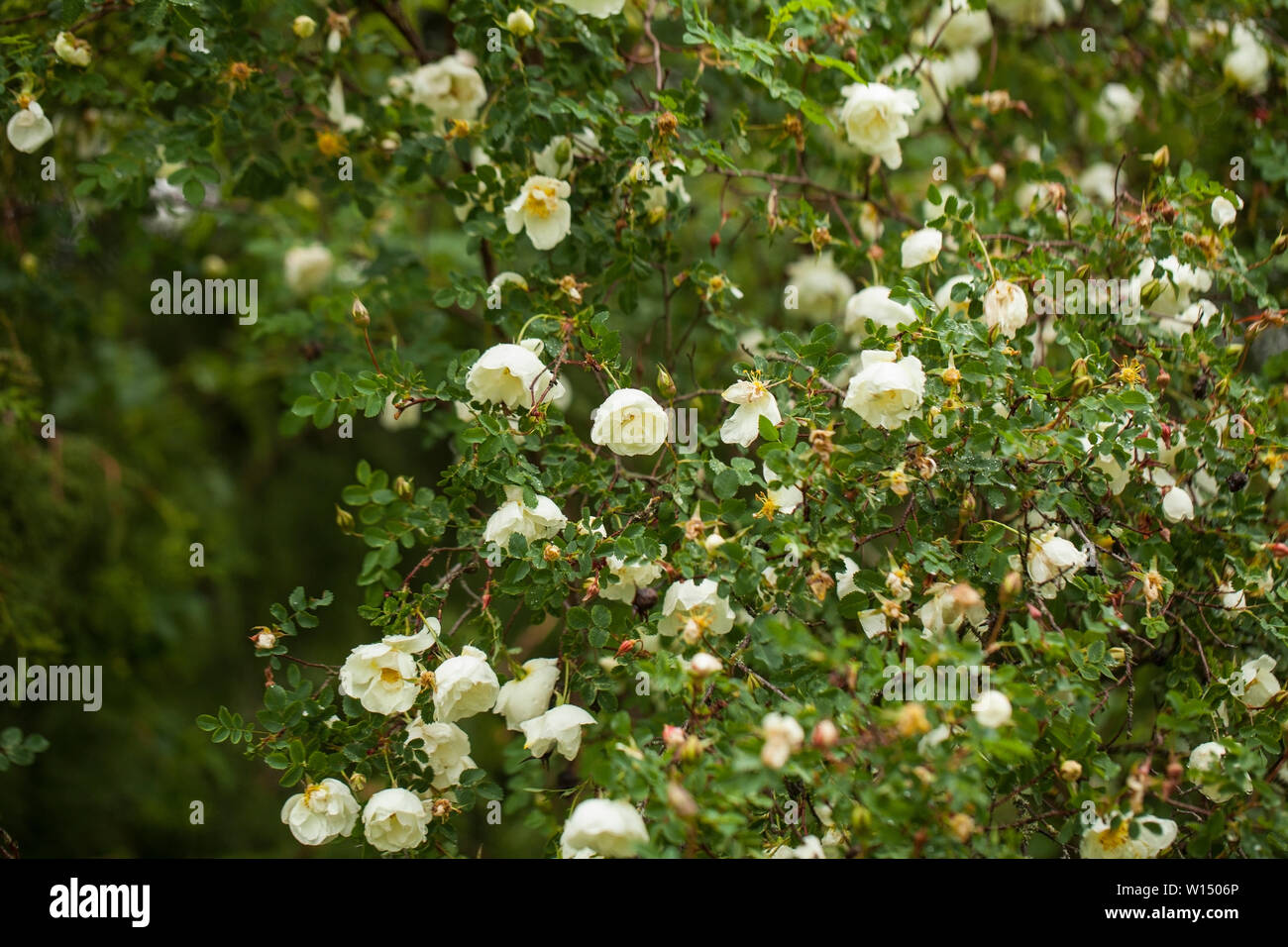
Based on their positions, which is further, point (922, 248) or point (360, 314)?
point (922, 248)

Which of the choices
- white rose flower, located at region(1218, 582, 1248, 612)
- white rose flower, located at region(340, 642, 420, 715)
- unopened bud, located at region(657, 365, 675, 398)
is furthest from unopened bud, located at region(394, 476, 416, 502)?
white rose flower, located at region(1218, 582, 1248, 612)

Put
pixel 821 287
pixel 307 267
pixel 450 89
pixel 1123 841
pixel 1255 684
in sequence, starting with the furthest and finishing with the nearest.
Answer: pixel 307 267 → pixel 821 287 → pixel 450 89 → pixel 1255 684 → pixel 1123 841

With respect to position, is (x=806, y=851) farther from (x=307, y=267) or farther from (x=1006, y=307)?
(x=307, y=267)

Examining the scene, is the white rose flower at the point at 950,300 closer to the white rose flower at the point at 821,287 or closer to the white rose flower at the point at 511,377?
the white rose flower at the point at 821,287

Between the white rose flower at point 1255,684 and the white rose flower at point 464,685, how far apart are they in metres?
1.15

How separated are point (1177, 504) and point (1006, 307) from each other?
45 centimetres

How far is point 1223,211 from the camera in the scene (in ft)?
5.68

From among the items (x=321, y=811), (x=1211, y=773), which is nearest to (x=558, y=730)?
(x=321, y=811)

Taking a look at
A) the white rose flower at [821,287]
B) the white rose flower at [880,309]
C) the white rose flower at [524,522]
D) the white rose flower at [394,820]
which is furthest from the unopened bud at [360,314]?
the white rose flower at [821,287]

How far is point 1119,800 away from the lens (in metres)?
1.30

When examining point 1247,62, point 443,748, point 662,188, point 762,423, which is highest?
point 1247,62

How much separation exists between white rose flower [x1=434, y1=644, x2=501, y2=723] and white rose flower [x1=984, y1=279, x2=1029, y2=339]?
957mm
